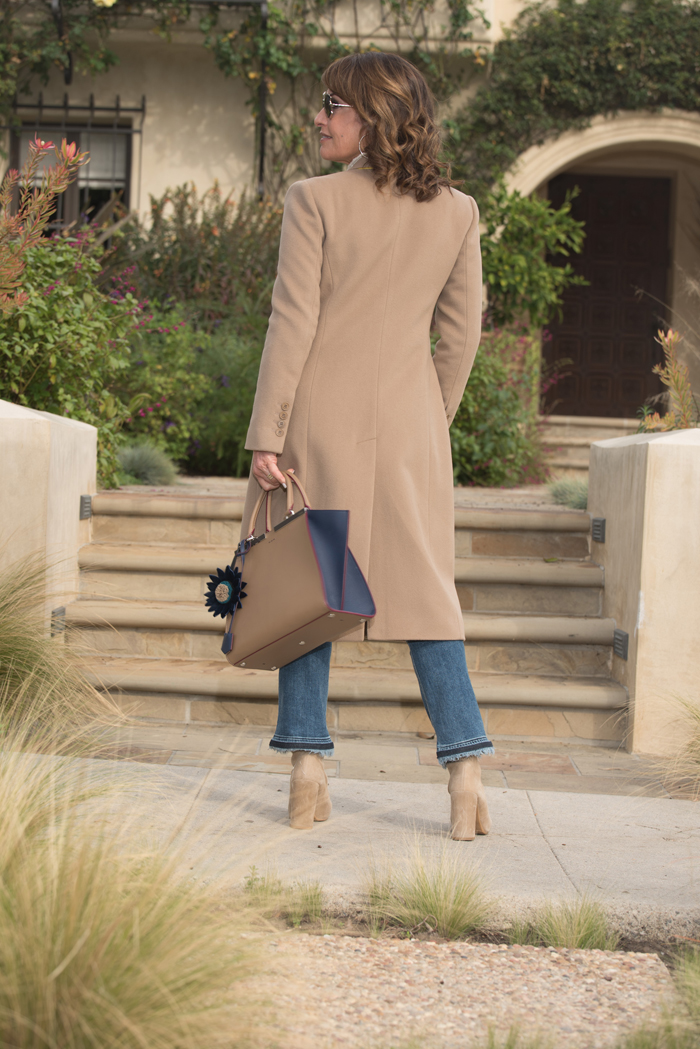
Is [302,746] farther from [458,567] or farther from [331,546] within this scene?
[458,567]

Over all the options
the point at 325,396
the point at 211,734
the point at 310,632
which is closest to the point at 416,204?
the point at 325,396

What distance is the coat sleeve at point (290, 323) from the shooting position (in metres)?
2.30

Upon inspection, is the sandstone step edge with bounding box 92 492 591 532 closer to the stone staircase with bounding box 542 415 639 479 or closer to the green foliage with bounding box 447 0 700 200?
the stone staircase with bounding box 542 415 639 479

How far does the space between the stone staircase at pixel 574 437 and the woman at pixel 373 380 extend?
215 inches

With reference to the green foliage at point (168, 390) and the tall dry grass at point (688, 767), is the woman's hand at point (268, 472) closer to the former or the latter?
the tall dry grass at point (688, 767)

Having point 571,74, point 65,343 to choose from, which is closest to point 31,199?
point 65,343

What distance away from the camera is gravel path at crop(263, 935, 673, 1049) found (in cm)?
154

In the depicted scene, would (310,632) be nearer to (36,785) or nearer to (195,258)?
(36,785)

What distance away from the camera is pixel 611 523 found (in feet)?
13.0

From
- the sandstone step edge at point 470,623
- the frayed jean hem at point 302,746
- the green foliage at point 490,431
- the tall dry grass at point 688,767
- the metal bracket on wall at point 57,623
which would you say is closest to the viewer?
the frayed jean hem at point 302,746

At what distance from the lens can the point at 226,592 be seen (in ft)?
7.66

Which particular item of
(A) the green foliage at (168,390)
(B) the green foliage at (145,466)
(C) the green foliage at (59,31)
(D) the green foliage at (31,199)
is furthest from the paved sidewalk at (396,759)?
(C) the green foliage at (59,31)

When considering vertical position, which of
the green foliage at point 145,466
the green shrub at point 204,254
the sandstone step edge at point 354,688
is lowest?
the sandstone step edge at point 354,688

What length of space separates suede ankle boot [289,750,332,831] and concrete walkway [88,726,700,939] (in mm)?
31
